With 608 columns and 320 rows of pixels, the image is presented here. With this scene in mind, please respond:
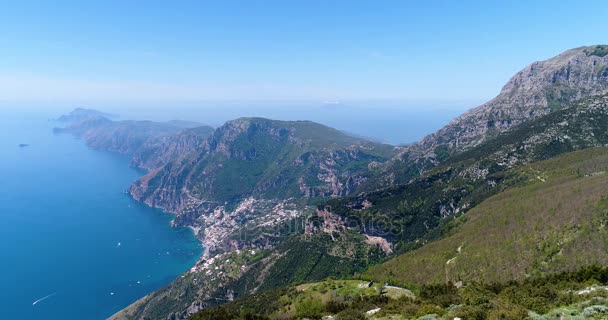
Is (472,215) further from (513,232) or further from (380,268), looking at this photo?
(380,268)

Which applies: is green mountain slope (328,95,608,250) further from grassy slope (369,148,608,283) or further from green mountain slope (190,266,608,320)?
green mountain slope (190,266,608,320)

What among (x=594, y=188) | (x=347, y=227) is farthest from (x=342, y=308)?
(x=347, y=227)

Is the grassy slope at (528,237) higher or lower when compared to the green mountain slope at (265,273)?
higher

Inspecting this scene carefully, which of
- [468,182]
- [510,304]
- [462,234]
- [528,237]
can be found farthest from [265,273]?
[510,304]

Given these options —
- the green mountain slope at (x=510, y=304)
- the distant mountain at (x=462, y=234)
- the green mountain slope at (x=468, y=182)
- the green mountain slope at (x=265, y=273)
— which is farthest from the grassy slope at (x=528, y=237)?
the green mountain slope at (x=265, y=273)

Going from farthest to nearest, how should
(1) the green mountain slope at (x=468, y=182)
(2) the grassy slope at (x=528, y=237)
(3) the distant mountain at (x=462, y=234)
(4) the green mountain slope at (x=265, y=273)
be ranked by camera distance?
1. (1) the green mountain slope at (x=468, y=182)
2. (4) the green mountain slope at (x=265, y=273)
3. (3) the distant mountain at (x=462, y=234)
4. (2) the grassy slope at (x=528, y=237)

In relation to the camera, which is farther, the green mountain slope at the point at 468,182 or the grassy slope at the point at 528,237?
the green mountain slope at the point at 468,182

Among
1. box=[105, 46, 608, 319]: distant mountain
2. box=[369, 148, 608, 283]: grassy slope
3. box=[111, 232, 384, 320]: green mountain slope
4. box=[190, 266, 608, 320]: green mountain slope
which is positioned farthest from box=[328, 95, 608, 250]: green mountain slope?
box=[190, 266, 608, 320]: green mountain slope

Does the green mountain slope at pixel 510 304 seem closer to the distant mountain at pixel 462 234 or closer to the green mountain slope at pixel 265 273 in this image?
the distant mountain at pixel 462 234

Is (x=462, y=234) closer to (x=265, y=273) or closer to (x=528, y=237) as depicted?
(x=528, y=237)
